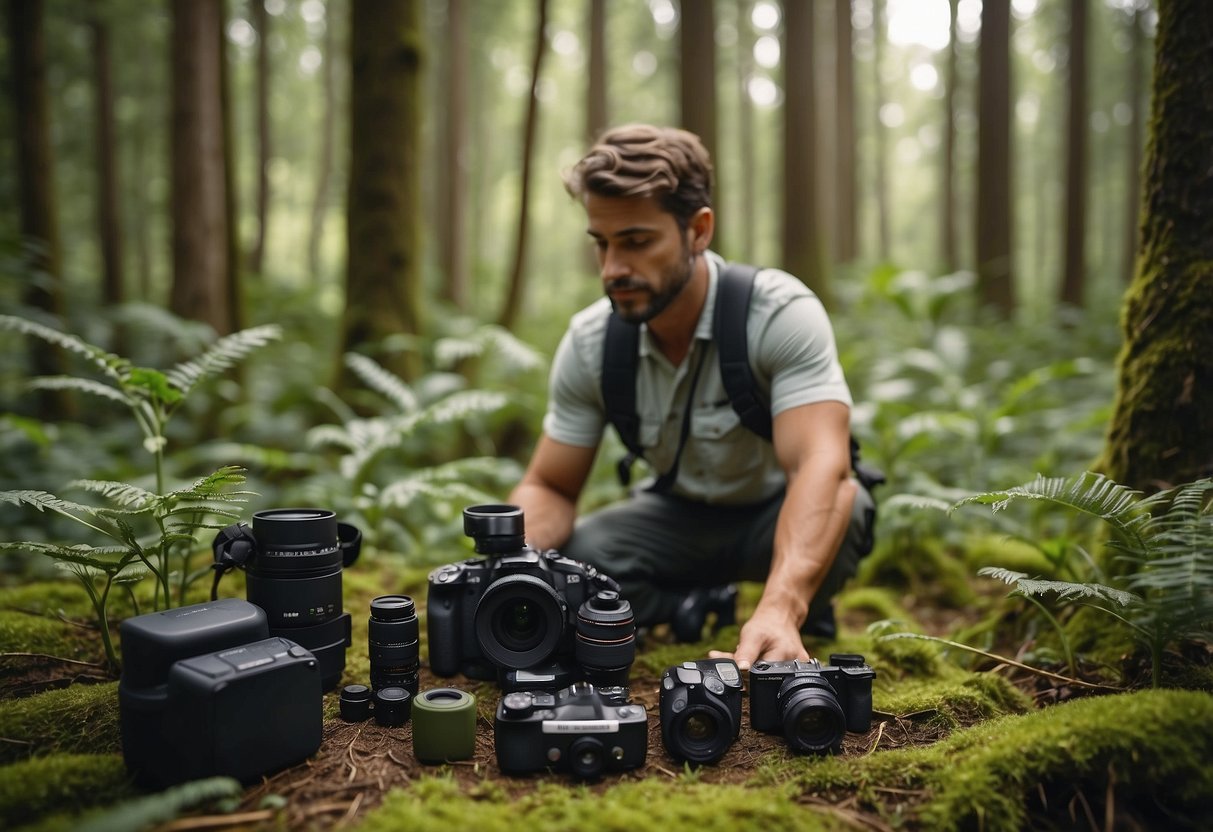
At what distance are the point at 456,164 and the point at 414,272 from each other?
29.9 ft

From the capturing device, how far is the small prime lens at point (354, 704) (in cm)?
259

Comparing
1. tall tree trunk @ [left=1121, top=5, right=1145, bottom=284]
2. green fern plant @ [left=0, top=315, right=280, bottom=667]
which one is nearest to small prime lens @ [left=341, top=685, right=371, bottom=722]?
green fern plant @ [left=0, top=315, right=280, bottom=667]

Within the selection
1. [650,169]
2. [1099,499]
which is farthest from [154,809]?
[650,169]

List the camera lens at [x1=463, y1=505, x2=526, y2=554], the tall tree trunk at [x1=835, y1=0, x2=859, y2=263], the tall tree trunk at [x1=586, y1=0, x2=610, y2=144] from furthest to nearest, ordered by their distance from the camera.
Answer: the tall tree trunk at [x1=835, y1=0, x2=859, y2=263] → the tall tree trunk at [x1=586, y1=0, x2=610, y2=144] → the camera lens at [x1=463, y1=505, x2=526, y2=554]

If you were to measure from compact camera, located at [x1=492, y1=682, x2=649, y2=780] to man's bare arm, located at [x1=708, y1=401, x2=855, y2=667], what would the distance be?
0.54 metres

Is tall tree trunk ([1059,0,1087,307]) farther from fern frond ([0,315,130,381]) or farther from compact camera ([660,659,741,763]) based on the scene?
fern frond ([0,315,130,381])

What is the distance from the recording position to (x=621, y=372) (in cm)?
357

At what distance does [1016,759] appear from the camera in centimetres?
208

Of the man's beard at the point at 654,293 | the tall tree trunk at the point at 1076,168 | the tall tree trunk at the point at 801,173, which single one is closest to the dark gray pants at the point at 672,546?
the man's beard at the point at 654,293

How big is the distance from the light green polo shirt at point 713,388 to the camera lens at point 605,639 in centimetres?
116

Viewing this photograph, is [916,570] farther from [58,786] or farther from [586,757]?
[58,786]

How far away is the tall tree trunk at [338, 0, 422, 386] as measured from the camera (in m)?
6.34

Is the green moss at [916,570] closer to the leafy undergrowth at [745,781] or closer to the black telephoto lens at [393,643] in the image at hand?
the leafy undergrowth at [745,781]

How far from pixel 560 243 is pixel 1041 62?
20.2 m
